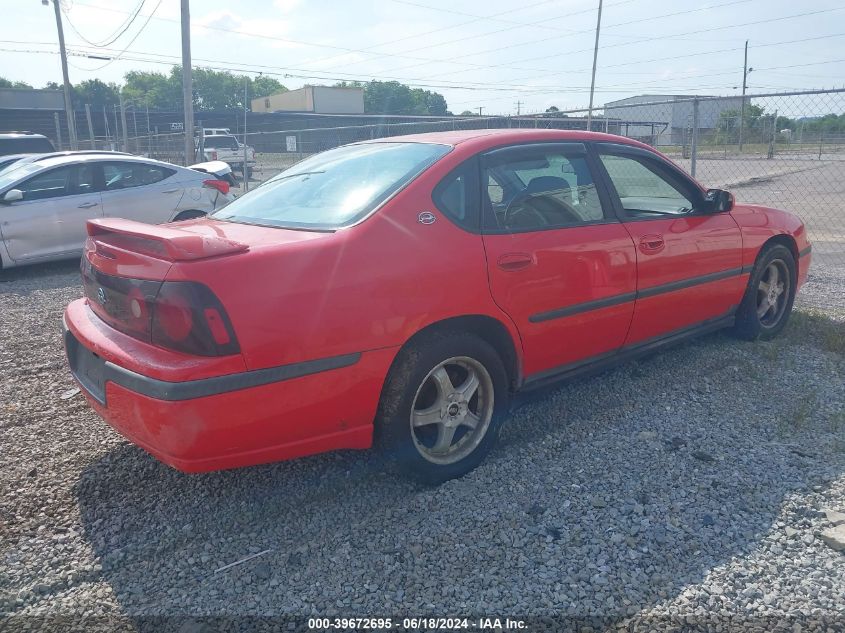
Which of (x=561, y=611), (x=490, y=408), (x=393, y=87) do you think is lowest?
(x=561, y=611)

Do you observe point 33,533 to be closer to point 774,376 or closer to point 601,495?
point 601,495

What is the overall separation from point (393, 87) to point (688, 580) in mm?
79219

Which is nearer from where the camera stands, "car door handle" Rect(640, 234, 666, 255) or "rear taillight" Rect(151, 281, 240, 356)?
"rear taillight" Rect(151, 281, 240, 356)

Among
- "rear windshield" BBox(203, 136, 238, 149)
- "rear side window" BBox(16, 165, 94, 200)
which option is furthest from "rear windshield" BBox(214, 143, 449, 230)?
"rear windshield" BBox(203, 136, 238, 149)

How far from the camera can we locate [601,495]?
3125mm

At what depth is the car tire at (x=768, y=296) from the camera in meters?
4.92

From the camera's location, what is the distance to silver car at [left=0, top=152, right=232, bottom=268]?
27.2 ft

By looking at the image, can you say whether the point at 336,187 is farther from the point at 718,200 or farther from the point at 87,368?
the point at 718,200

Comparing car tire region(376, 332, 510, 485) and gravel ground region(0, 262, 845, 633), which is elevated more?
car tire region(376, 332, 510, 485)

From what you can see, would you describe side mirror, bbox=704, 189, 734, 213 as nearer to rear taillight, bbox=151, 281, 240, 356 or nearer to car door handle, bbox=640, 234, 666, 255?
car door handle, bbox=640, 234, 666, 255

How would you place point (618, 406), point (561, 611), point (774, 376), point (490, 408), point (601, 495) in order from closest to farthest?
point (561, 611), point (601, 495), point (490, 408), point (618, 406), point (774, 376)

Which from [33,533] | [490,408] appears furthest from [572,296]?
[33,533]

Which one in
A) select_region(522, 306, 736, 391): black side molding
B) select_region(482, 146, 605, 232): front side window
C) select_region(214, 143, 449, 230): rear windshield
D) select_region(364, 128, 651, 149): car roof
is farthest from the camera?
select_region(522, 306, 736, 391): black side molding

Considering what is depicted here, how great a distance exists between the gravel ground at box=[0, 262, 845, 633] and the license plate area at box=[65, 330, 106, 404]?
513 millimetres
